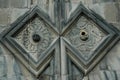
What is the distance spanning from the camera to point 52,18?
4.14 metres

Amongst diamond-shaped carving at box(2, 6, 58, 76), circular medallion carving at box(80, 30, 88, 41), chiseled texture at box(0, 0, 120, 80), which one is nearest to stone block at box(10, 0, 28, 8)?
chiseled texture at box(0, 0, 120, 80)

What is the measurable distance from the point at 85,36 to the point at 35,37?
0.56 metres

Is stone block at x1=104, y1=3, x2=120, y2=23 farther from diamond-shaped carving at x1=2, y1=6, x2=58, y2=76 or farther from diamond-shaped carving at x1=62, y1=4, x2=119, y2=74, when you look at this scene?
diamond-shaped carving at x1=2, y1=6, x2=58, y2=76

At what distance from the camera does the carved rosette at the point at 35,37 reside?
4.06 meters

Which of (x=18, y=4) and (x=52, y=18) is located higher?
(x=18, y=4)

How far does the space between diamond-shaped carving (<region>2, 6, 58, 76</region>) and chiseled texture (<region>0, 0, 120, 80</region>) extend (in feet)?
0.21

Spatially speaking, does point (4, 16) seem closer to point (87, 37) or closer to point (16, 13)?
point (16, 13)

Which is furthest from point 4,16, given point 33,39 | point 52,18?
point 52,18

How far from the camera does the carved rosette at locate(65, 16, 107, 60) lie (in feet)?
13.3

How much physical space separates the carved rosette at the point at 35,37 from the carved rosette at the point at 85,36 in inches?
9.3

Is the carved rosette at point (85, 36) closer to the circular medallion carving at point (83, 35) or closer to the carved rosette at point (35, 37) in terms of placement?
the circular medallion carving at point (83, 35)

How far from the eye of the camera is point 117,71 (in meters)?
4.00

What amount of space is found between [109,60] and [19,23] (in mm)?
1095

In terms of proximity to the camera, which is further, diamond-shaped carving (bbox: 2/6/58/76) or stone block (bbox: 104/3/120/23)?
stone block (bbox: 104/3/120/23)
